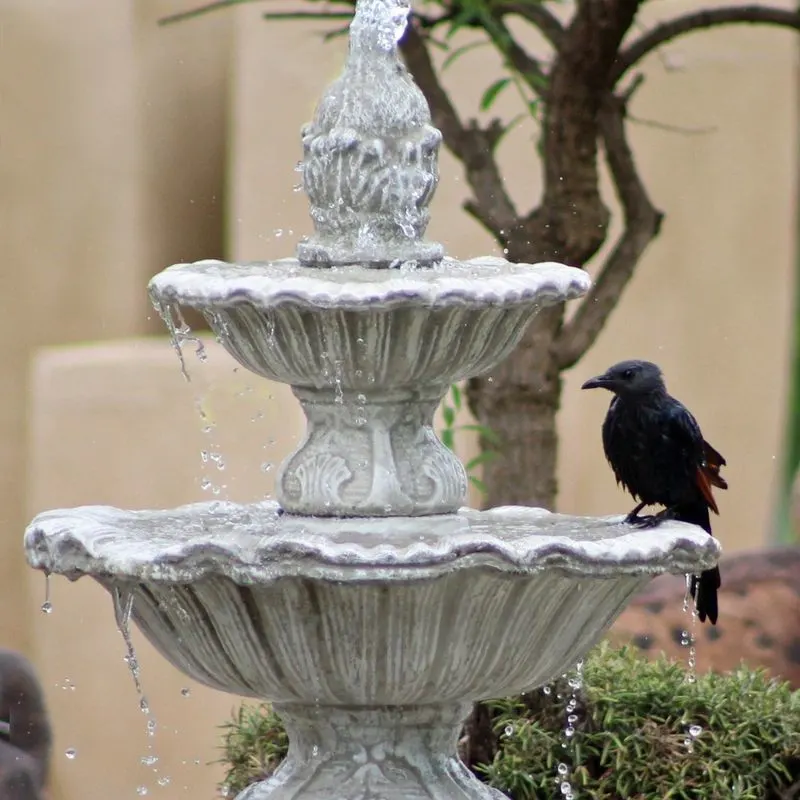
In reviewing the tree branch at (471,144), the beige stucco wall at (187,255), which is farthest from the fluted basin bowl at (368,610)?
the beige stucco wall at (187,255)

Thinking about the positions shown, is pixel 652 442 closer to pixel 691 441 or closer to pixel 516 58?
pixel 691 441

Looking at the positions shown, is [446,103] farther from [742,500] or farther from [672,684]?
[742,500]

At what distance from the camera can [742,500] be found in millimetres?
7258

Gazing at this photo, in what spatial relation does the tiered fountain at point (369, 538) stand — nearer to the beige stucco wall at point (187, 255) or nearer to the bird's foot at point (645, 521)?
the bird's foot at point (645, 521)

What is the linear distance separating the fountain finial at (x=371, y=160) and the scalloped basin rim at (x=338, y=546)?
1.64ft

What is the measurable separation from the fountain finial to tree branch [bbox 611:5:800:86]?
6.06ft

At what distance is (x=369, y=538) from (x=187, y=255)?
3.88 m

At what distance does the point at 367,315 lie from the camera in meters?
3.30

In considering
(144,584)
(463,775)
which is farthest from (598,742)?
(144,584)

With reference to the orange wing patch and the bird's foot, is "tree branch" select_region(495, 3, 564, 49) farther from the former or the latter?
the bird's foot

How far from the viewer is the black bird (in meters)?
3.73

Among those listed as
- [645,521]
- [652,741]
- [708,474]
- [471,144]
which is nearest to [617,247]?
[471,144]

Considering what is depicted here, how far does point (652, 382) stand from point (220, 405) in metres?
3.06

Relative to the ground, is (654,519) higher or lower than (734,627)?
higher
